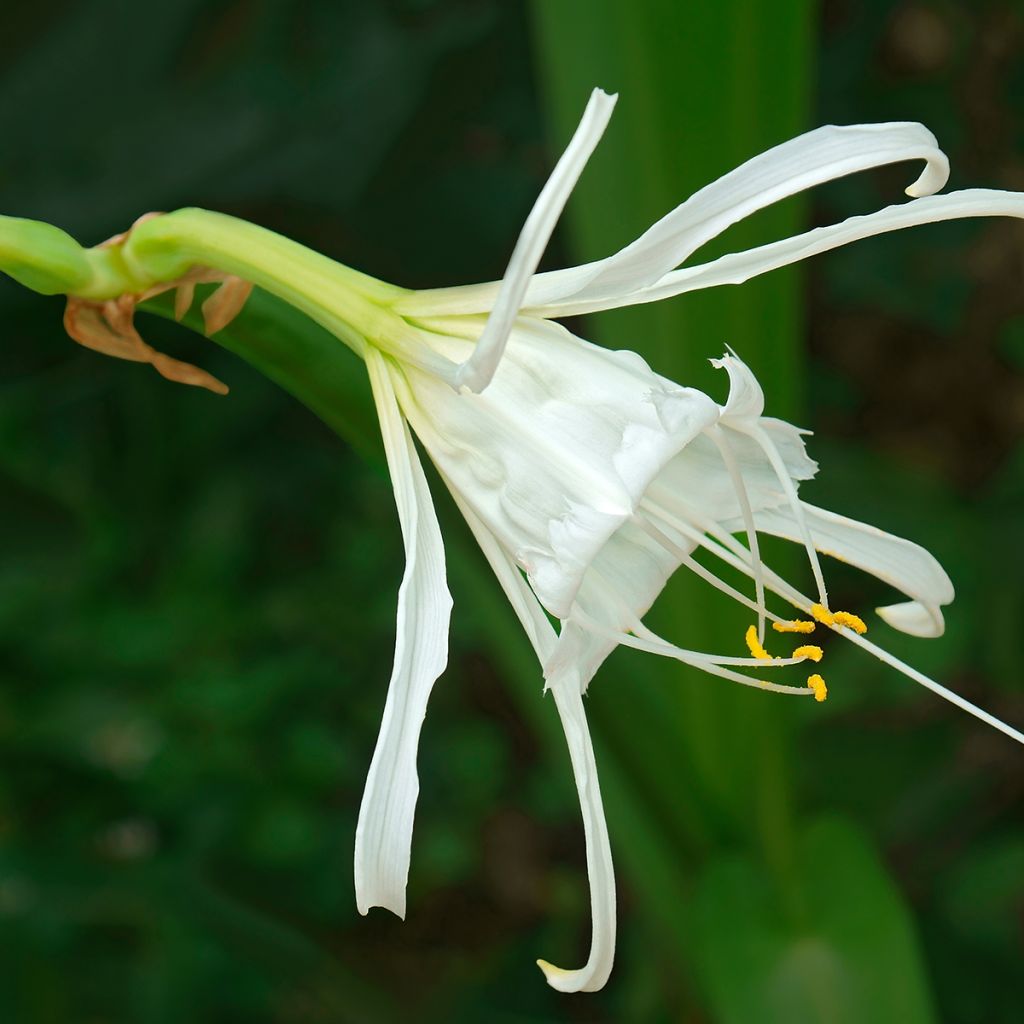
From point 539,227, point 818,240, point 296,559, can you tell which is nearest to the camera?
point 539,227

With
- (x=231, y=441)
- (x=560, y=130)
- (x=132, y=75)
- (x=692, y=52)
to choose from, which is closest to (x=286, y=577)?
(x=231, y=441)

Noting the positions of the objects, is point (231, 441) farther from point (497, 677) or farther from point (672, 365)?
point (672, 365)

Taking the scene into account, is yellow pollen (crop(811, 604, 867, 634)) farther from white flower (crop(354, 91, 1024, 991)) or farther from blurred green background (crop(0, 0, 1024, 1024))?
blurred green background (crop(0, 0, 1024, 1024))

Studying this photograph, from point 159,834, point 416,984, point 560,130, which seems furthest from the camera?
point 416,984

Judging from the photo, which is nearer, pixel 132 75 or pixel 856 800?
pixel 132 75

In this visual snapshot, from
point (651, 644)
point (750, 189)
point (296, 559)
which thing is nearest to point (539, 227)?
point (750, 189)

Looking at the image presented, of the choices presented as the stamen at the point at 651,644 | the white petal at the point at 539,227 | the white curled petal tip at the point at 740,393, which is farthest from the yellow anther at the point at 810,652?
the white petal at the point at 539,227

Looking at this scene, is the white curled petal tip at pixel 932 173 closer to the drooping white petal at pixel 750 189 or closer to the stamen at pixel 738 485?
the drooping white petal at pixel 750 189

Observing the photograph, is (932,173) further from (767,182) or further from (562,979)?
(562,979)

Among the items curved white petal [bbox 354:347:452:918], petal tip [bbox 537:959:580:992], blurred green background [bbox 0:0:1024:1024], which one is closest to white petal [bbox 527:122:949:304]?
curved white petal [bbox 354:347:452:918]
